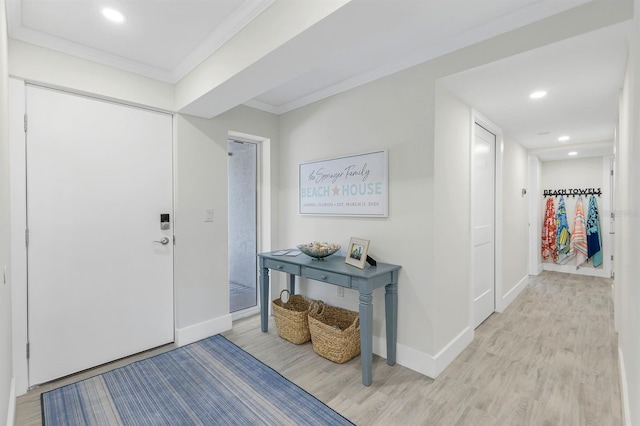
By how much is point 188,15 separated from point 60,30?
0.90 m

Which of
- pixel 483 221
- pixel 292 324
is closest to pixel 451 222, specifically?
pixel 483 221

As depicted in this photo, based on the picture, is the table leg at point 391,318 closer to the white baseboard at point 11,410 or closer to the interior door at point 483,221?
the interior door at point 483,221

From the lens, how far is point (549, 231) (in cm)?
562

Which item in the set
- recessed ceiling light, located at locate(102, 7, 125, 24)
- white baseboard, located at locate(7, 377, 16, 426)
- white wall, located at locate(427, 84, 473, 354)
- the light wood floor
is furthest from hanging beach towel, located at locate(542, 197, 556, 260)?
white baseboard, located at locate(7, 377, 16, 426)

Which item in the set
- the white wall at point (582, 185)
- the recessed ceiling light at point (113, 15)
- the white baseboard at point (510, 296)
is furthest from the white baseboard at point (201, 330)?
the white wall at point (582, 185)

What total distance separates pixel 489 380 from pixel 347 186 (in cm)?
183

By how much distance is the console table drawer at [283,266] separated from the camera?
8.83ft

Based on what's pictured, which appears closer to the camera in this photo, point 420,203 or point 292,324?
point 420,203

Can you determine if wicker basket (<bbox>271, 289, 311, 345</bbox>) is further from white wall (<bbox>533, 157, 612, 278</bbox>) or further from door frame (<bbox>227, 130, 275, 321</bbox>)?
white wall (<bbox>533, 157, 612, 278</bbox>)

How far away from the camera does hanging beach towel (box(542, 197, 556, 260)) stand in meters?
5.61

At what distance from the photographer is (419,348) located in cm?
237

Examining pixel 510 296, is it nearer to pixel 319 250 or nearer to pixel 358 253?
pixel 358 253

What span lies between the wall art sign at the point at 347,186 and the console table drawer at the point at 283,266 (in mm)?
631

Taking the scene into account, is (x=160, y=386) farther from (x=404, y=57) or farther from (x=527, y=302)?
(x=527, y=302)
